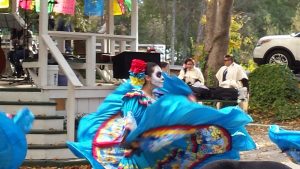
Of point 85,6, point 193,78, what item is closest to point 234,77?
point 193,78

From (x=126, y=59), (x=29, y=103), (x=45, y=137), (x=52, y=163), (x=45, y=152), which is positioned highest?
(x=126, y=59)

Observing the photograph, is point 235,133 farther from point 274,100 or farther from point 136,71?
point 274,100

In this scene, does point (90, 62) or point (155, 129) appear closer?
point (155, 129)

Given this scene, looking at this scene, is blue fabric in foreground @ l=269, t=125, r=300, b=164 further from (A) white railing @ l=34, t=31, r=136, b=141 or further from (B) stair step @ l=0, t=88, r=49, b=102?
(B) stair step @ l=0, t=88, r=49, b=102

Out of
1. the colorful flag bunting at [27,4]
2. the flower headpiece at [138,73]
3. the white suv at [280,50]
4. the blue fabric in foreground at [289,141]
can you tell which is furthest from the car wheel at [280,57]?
the blue fabric in foreground at [289,141]

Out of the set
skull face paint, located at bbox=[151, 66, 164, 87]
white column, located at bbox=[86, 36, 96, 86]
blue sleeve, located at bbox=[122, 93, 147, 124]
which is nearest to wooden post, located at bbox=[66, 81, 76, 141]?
white column, located at bbox=[86, 36, 96, 86]

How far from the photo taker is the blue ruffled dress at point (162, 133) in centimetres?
636

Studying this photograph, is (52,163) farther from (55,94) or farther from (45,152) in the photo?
(55,94)

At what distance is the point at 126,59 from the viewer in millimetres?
11898

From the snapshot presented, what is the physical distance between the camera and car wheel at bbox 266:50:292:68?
71.5 ft

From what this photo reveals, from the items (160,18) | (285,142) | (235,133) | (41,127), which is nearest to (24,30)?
(41,127)

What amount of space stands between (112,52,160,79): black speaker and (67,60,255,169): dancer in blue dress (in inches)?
173

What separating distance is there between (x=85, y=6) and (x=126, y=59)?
2.37 metres

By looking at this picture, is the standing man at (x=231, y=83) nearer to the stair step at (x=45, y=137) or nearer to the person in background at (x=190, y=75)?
the person in background at (x=190, y=75)
